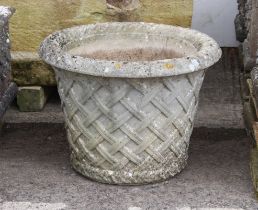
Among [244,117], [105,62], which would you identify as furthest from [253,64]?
[105,62]

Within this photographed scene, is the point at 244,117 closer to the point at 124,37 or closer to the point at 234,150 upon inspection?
the point at 234,150

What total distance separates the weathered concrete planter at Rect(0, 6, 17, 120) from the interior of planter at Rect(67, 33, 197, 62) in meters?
0.40

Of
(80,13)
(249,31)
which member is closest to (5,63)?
(80,13)

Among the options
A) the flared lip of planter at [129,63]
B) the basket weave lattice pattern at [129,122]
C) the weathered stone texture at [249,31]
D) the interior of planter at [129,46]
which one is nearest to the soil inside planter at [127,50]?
the interior of planter at [129,46]

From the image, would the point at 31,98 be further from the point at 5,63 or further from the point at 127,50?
the point at 127,50

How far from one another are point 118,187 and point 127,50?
725 millimetres

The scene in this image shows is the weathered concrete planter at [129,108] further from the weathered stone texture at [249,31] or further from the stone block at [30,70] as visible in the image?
the stone block at [30,70]

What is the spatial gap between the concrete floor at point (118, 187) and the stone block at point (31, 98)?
14.7 inches

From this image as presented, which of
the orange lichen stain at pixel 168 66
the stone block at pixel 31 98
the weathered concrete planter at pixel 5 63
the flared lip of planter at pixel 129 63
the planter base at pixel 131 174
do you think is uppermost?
the orange lichen stain at pixel 168 66

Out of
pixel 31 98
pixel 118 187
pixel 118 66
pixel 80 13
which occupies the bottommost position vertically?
pixel 31 98

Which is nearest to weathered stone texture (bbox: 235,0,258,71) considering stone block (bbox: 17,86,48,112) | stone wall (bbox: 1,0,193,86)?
stone wall (bbox: 1,0,193,86)

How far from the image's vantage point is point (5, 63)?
12.0 feet

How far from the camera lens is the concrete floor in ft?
10.1

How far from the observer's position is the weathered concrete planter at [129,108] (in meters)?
3.00
